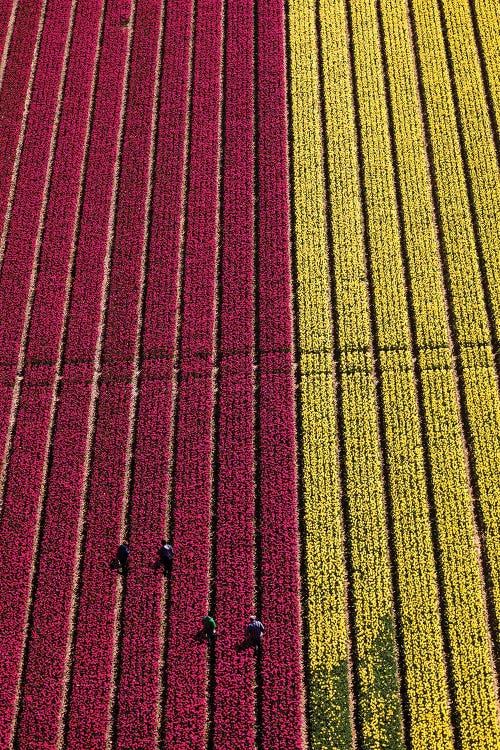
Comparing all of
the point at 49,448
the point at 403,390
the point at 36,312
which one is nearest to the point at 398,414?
the point at 403,390

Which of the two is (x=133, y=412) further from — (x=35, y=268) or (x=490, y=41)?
(x=490, y=41)

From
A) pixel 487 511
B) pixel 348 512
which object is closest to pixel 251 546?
pixel 348 512

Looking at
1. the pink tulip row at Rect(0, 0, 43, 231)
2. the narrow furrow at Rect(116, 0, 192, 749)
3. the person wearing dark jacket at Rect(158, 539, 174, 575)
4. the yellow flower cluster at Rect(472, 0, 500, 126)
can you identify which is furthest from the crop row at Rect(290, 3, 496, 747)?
the pink tulip row at Rect(0, 0, 43, 231)

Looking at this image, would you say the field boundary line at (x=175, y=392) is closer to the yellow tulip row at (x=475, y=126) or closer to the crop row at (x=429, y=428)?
the crop row at (x=429, y=428)

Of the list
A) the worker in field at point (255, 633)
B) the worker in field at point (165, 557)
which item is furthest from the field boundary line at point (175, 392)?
the worker in field at point (255, 633)

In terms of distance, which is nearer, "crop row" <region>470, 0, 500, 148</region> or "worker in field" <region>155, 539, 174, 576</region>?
"worker in field" <region>155, 539, 174, 576</region>

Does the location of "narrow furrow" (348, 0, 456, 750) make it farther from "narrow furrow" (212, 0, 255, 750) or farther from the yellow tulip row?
"narrow furrow" (212, 0, 255, 750)

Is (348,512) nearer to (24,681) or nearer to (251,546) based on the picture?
(251,546)
